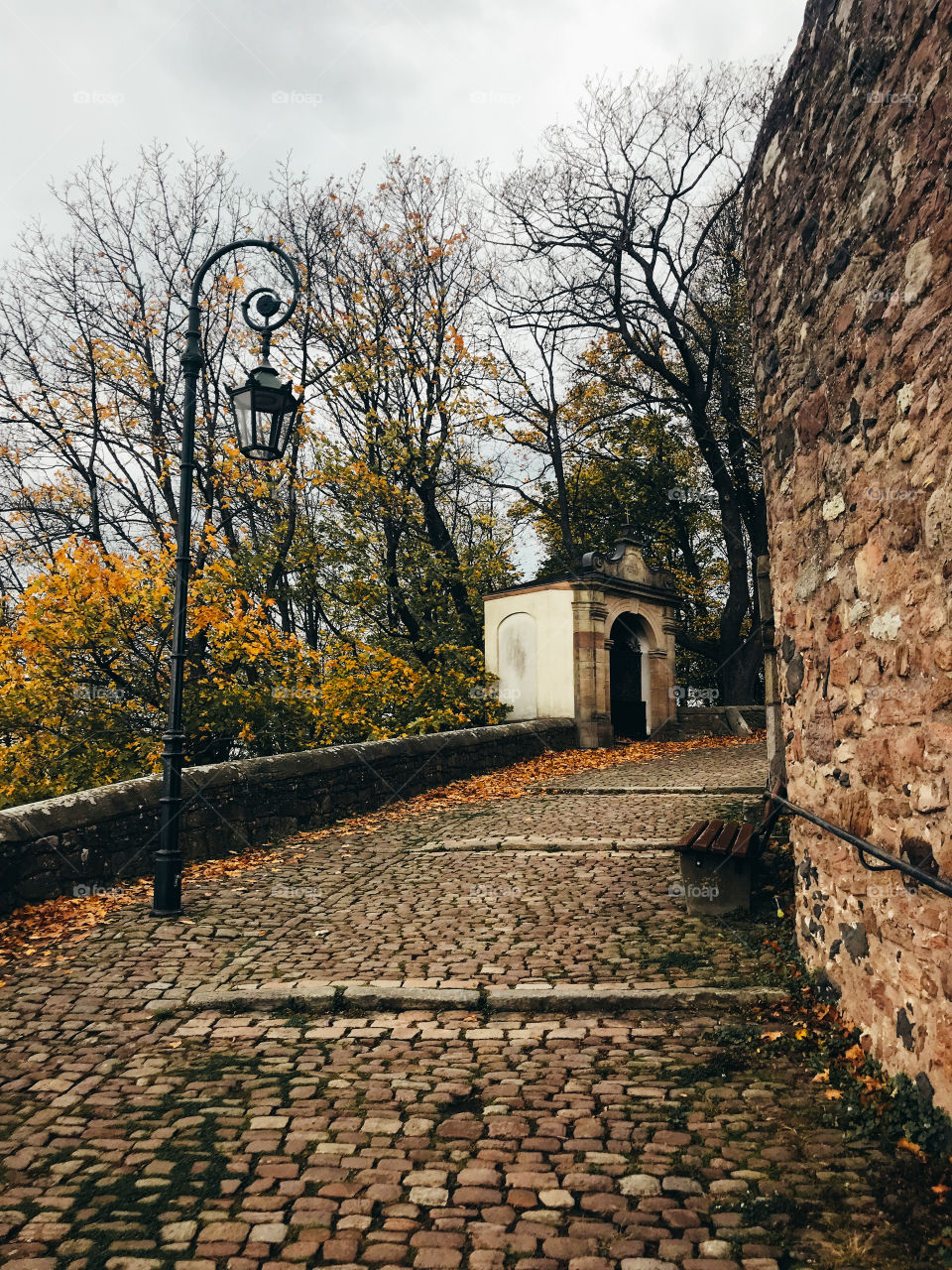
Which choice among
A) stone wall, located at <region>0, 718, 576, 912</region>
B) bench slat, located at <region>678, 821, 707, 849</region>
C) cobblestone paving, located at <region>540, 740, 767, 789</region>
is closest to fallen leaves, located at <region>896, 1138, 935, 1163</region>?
bench slat, located at <region>678, 821, 707, 849</region>

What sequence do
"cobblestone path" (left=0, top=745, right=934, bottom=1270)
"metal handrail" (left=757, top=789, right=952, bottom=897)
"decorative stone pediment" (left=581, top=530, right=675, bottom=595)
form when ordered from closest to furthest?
1. "cobblestone path" (left=0, top=745, right=934, bottom=1270)
2. "metal handrail" (left=757, top=789, right=952, bottom=897)
3. "decorative stone pediment" (left=581, top=530, right=675, bottom=595)

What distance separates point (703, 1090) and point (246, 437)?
512 centimetres

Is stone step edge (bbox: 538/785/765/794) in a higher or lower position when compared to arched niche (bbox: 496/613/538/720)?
lower

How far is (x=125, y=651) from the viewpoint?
1018 cm

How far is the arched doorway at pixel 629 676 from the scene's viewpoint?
61.1 ft

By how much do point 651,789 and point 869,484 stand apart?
7.55 meters

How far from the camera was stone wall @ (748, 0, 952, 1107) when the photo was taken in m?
2.73

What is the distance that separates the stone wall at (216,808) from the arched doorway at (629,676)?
6867 mm

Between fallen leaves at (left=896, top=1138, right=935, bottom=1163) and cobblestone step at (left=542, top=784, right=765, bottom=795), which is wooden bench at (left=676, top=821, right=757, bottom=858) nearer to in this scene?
fallen leaves at (left=896, top=1138, right=935, bottom=1163)

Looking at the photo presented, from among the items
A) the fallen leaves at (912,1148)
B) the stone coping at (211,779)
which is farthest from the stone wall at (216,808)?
the fallen leaves at (912,1148)

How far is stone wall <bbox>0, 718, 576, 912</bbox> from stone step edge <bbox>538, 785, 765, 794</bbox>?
1.61 m

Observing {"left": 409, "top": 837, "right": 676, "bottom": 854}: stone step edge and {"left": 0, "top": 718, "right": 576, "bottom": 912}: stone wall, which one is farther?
{"left": 409, "top": 837, "right": 676, "bottom": 854}: stone step edge

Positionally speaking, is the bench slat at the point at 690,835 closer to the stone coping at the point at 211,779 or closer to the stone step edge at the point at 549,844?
the stone step edge at the point at 549,844

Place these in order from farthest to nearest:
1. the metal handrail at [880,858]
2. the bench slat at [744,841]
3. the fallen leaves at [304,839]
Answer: the fallen leaves at [304,839] < the bench slat at [744,841] < the metal handrail at [880,858]
